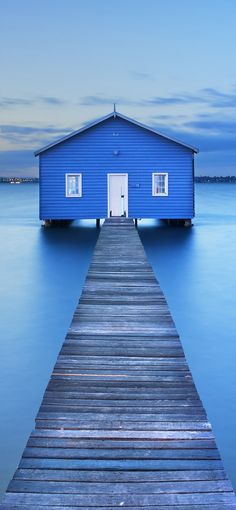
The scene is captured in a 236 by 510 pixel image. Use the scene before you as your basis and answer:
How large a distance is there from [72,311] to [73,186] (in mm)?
14297

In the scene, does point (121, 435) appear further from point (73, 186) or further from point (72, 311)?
point (73, 186)

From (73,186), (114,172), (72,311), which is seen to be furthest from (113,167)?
(72,311)

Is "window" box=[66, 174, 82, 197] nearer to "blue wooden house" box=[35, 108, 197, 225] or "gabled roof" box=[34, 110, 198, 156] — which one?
"blue wooden house" box=[35, 108, 197, 225]

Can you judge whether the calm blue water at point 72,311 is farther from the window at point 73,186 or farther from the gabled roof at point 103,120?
the gabled roof at point 103,120

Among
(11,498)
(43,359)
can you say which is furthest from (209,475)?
(43,359)

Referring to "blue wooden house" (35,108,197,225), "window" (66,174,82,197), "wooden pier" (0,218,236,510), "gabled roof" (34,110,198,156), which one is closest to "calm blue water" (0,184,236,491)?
"wooden pier" (0,218,236,510)

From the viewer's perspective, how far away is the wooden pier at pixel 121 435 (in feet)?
10.5

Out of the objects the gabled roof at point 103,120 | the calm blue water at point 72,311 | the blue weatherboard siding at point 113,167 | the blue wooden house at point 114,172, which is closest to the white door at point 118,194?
the blue wooden house at point 114,172

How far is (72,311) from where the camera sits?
12578 mm

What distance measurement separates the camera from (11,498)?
3.18 metres

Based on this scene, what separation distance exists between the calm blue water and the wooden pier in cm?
112

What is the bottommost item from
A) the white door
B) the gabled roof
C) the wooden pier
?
the wooden pier

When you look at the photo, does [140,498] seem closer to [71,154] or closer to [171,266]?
[171,266]

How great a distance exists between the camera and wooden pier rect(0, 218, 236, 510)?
3197 mm
